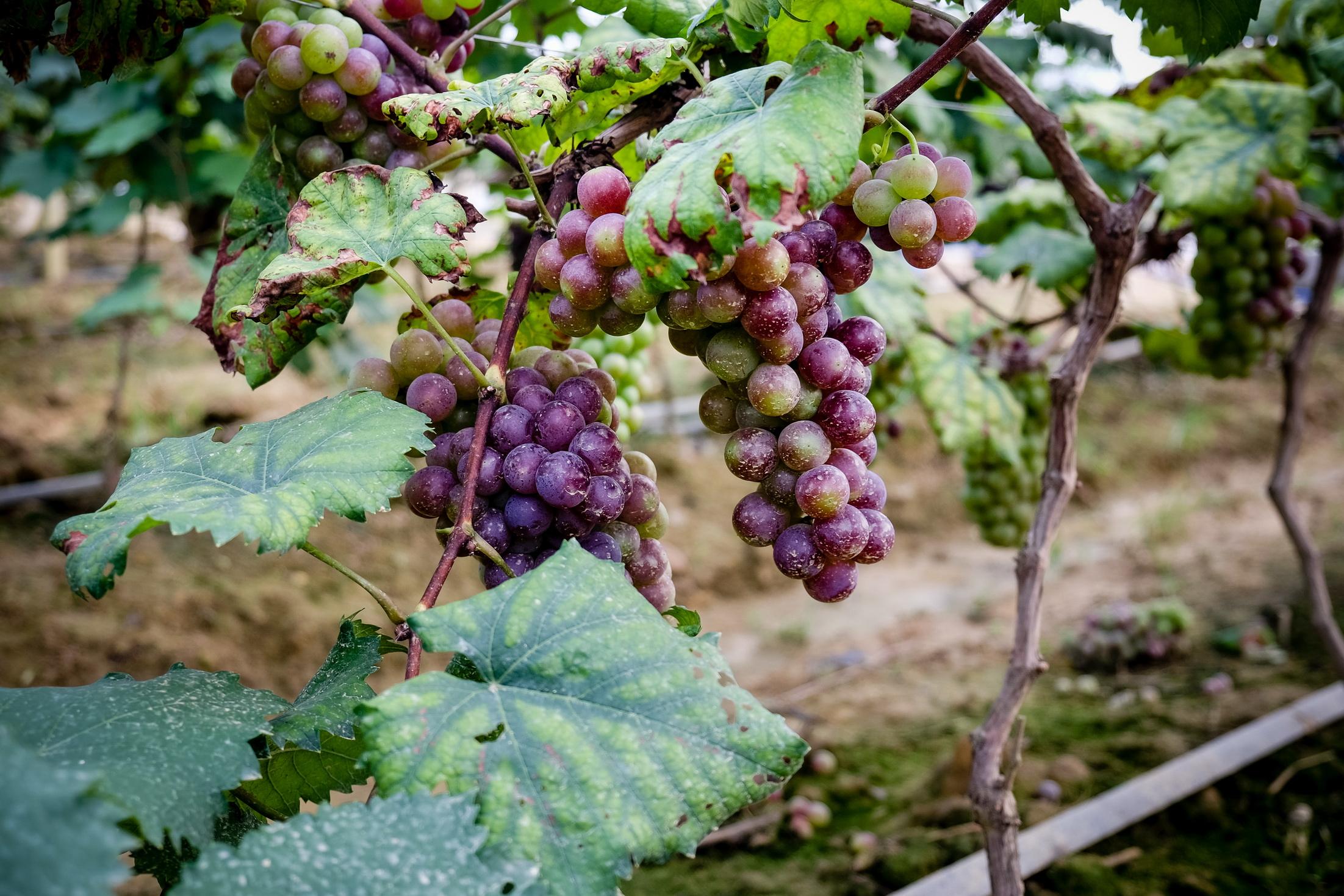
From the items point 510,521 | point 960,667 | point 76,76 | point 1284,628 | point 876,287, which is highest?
point 510,521

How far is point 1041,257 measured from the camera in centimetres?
181

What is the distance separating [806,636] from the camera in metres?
3.36

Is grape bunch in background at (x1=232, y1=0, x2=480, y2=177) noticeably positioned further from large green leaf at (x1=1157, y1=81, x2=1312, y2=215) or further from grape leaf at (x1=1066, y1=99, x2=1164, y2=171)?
grape leaf at (x1=1066, y1=99, x2=1164, y2=171)

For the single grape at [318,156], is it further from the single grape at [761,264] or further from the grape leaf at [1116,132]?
the grape leaf at [1116,132]

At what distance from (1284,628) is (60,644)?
3523 millimetres

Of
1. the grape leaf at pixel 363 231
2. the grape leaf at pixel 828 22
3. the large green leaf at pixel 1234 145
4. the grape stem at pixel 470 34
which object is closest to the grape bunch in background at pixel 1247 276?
the large green leaf at pixel 1234 145

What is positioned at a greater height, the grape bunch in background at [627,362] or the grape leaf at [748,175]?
the grape leaf at [748,175]

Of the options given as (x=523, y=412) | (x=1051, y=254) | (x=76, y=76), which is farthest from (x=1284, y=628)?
(x=76, y=76)

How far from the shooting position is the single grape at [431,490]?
78 centimetres

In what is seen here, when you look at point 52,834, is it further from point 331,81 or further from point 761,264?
point 331,81

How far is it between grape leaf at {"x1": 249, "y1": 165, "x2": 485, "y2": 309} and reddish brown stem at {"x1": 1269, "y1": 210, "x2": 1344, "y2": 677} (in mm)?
1733

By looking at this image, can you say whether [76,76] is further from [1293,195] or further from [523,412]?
[1293,195]

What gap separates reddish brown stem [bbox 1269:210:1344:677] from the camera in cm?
177

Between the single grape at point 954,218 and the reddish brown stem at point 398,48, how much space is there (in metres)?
0.50
